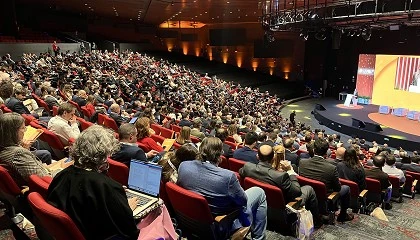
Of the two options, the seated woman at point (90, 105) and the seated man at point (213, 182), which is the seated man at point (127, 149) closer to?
the seated man at point (213, 182)

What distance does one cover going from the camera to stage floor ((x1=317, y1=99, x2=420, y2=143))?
13.5 metres

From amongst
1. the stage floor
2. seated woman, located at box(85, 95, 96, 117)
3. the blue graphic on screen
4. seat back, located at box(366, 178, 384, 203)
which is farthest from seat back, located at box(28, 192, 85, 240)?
the stage floor

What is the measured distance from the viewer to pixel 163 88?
13.4 metres

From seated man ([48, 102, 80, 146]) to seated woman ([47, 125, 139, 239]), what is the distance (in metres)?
2.54

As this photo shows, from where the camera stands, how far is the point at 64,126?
455cm

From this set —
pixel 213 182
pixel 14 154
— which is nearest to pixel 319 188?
pixel 213 182

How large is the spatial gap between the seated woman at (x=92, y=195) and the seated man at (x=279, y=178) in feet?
5.97

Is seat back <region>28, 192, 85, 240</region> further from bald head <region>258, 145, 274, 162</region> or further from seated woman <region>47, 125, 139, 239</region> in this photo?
bald head <region>258, 145, 274, 162</region>

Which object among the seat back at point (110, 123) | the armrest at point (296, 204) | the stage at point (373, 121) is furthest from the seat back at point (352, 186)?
the stage at point (373, 121)

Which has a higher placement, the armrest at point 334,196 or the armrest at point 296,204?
the armrest at point 296,204

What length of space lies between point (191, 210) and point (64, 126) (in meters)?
2.51

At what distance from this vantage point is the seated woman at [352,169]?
16.1 ft

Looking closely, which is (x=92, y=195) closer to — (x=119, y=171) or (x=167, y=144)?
(x=119, y=171)

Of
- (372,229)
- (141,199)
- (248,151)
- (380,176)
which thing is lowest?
(372,229)
